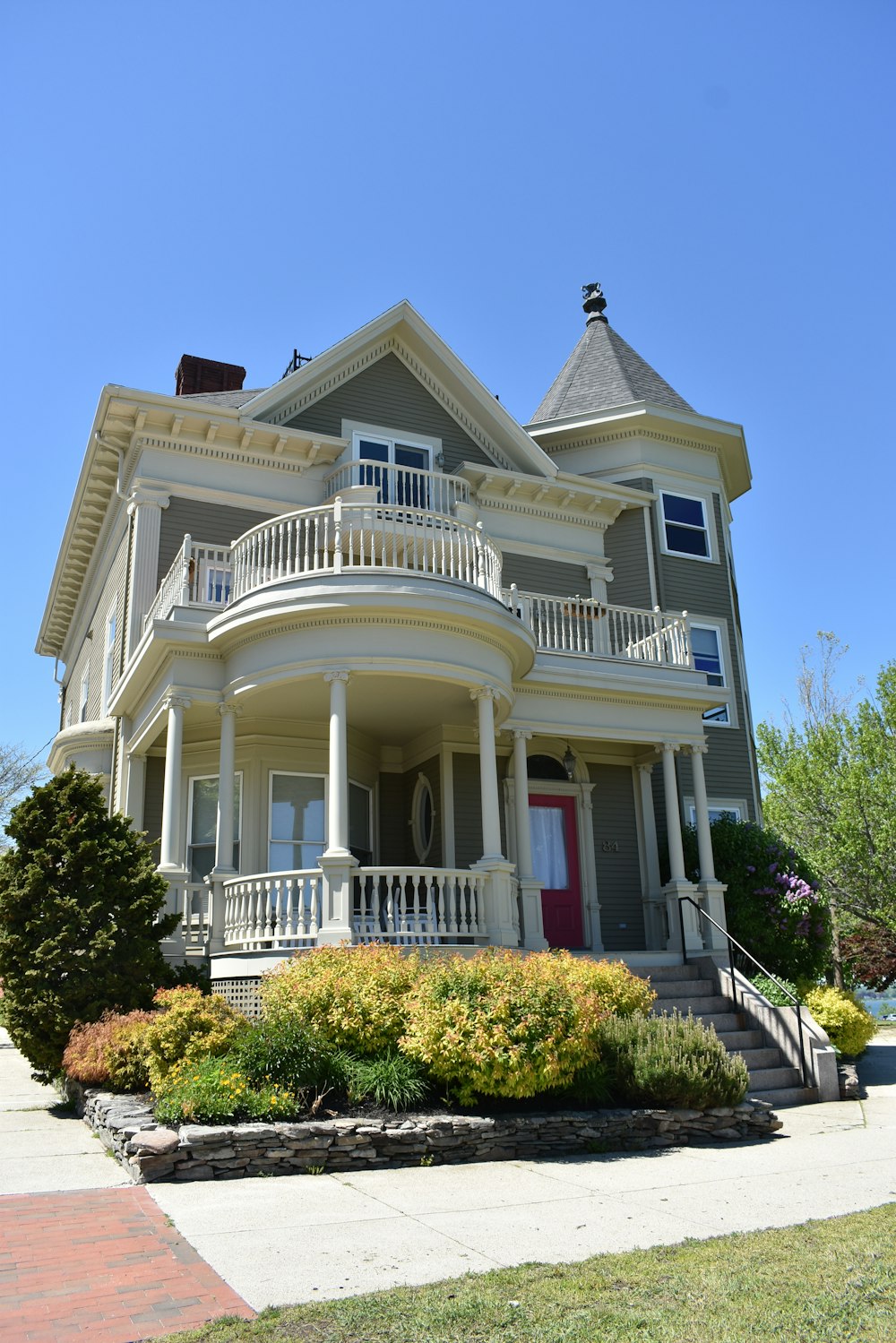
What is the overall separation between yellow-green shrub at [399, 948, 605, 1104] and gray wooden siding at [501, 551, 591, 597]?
10.5 meters

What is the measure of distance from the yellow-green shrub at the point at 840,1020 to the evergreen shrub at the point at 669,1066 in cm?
490

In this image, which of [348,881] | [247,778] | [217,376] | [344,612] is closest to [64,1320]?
[348,881]

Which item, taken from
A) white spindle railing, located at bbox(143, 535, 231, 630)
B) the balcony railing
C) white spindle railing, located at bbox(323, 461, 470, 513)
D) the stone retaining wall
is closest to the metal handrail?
the stone retaining wall

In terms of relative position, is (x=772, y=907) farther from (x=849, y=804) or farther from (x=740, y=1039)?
(x=849, y=804)

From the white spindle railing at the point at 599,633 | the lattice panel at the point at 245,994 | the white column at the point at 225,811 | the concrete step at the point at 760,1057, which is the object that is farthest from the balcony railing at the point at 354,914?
the white spindle railing at the point at 599,633

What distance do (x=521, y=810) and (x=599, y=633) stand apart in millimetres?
3825

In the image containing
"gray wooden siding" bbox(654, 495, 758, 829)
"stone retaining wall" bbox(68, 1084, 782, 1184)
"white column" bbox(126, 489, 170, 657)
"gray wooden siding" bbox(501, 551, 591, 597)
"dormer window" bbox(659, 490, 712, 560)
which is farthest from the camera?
"dormer window" bbox(659, 490, 712, 560)

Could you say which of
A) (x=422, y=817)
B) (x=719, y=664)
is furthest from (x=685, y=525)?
(x=422, y=817)

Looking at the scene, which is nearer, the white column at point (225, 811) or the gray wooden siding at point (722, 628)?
the white column at point (225, 811)

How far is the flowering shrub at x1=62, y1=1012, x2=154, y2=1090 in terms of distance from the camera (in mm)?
9688

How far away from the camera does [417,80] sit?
11.9 meters

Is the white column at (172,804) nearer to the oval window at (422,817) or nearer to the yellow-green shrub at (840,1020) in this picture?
the oval window at (422,817)

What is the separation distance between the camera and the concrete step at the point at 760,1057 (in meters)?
12.4

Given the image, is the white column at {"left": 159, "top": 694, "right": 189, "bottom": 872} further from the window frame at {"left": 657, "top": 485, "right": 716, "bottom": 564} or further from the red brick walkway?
the window frame at {"left": 657, "top": 485, "right": 716, "bottom": 564}
